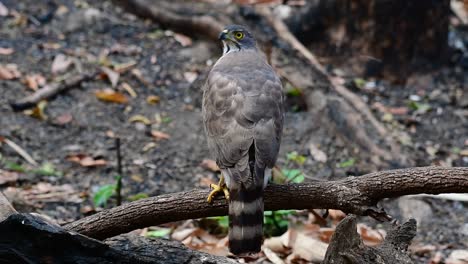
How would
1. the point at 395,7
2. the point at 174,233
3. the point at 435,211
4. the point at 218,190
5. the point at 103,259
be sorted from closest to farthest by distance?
the point at 103,259 < the point at 218,190 < the point at 174,233 < the point at 435,211 < the point at 395,7

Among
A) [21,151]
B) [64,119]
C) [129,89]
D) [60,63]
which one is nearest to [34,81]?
[60,63]

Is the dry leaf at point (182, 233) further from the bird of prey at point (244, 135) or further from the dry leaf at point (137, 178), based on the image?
the bird of prey at point (244, 135)

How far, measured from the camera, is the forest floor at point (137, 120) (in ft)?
19.6

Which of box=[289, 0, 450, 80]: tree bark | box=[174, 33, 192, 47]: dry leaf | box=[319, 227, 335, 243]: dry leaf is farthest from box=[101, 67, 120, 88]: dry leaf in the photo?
box=[319, 227, 335, 243]: dry leaf

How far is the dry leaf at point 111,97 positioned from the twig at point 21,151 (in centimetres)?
114

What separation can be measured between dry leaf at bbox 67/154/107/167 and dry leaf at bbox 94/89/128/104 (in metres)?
0.98

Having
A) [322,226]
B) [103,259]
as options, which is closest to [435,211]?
[322,226]

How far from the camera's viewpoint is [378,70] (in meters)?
8.46

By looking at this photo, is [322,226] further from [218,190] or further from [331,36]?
[331,36]

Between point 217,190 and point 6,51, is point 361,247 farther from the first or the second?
point 6,51

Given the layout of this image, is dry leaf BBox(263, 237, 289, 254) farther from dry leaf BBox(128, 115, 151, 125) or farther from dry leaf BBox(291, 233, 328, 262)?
dry leaf BBox(128, 115, 151, 125)

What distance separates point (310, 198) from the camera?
3.65 meters

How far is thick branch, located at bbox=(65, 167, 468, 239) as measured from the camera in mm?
3559

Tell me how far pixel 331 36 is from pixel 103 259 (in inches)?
220
